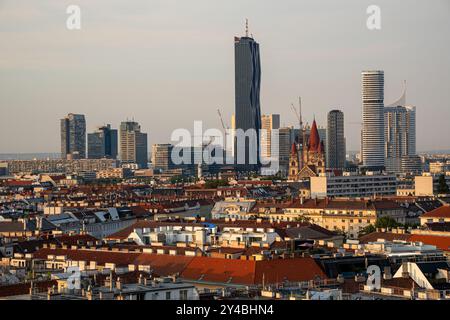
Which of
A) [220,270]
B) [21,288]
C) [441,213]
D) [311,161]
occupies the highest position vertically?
[311,161]

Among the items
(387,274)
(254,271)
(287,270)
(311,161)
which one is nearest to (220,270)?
(254,271)

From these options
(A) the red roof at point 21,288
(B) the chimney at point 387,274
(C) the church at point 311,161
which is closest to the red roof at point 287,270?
(B) the chimney at point 387,274

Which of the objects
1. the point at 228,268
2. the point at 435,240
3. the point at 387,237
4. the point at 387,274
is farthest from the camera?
the point at 387,237

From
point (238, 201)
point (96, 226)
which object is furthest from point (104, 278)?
point (238, 201)

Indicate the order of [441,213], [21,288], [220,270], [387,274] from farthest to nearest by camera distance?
[441,213] → [220,270] → [387,274] → [21,288]

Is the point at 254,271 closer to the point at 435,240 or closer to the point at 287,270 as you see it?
the point at 287,270

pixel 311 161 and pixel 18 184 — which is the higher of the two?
pixel 311 161

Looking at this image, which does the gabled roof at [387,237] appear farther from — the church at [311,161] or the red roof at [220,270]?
the church at [311,161]

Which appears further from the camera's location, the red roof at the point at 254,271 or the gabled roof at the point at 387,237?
the gabled roof at the point at 387,237

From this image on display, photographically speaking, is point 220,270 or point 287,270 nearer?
point 287,270

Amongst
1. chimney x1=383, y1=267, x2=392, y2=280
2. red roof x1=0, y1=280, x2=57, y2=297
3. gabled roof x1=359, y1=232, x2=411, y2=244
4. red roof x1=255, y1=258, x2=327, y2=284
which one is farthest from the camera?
gabled roof x1=359, y1=232, x2=411, y2=244

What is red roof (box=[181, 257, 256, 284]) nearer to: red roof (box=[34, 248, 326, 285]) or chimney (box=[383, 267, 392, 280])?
red roof (box=[34, 248, 326, 285])

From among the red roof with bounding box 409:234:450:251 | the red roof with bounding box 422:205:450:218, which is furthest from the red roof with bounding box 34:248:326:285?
the red roof with bounding box 422:205:450:218
